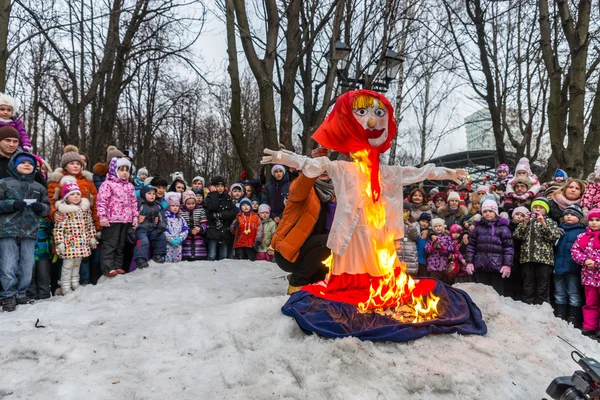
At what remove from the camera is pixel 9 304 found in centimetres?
471

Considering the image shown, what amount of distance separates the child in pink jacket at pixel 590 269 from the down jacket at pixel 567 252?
268mm

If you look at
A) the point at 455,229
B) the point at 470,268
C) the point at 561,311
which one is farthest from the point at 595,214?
the point at 455,229

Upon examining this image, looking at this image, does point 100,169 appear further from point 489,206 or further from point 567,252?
point 567,252

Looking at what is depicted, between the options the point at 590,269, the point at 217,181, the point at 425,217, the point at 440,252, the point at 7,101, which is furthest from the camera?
the point at 217,181

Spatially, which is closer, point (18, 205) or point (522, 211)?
point (18, 205)

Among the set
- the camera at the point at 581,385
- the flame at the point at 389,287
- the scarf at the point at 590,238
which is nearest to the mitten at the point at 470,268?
the scarf at the point at 590,238

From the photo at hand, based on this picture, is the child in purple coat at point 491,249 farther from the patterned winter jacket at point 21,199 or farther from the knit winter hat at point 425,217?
the patterned winter jacket at point 21,199

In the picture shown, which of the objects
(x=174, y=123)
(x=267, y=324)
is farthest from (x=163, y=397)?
(x=174, y=123)

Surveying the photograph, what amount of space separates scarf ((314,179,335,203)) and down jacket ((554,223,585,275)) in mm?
3536

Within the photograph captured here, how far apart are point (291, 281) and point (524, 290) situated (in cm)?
369

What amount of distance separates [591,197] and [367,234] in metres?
4.06

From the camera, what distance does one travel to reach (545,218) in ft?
19.7

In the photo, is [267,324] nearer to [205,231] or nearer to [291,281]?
[291,281]

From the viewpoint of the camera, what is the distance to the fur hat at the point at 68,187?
5.67 meters
